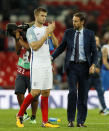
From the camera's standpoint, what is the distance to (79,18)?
343 inches

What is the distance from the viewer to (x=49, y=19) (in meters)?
22.1

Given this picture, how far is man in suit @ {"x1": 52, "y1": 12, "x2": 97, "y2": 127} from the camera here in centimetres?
873

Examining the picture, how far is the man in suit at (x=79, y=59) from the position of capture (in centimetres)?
873

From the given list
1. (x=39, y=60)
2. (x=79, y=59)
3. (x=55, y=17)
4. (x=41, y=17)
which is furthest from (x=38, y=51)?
(x=55, y=17)

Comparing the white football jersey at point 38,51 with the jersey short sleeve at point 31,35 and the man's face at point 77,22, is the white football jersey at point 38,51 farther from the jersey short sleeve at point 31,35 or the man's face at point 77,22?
the man's face at point 77,22

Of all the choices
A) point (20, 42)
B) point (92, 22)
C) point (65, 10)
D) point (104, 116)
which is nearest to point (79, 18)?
point (20, 42)

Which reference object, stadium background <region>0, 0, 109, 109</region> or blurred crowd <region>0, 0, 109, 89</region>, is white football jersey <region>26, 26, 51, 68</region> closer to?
stadium background <region>0, 0, 109, 109</region>

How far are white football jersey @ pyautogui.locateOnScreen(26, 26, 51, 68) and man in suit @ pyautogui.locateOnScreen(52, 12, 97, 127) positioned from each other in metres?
0.28

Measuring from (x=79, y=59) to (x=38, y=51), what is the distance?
0.72 meters

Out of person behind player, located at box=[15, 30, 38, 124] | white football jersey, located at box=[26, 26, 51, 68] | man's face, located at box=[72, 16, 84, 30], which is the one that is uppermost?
man's face, located at box=[72, 16, 84, 30]

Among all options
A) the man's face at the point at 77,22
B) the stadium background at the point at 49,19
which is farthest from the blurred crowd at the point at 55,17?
the man's face at the point at 77,22

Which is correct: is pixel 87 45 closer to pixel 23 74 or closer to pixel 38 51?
pixel 38 51

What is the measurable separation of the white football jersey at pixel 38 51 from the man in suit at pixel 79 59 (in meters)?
0.28

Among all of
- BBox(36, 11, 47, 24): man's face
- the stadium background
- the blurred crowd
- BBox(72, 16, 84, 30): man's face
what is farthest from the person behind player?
the blurred crowd
